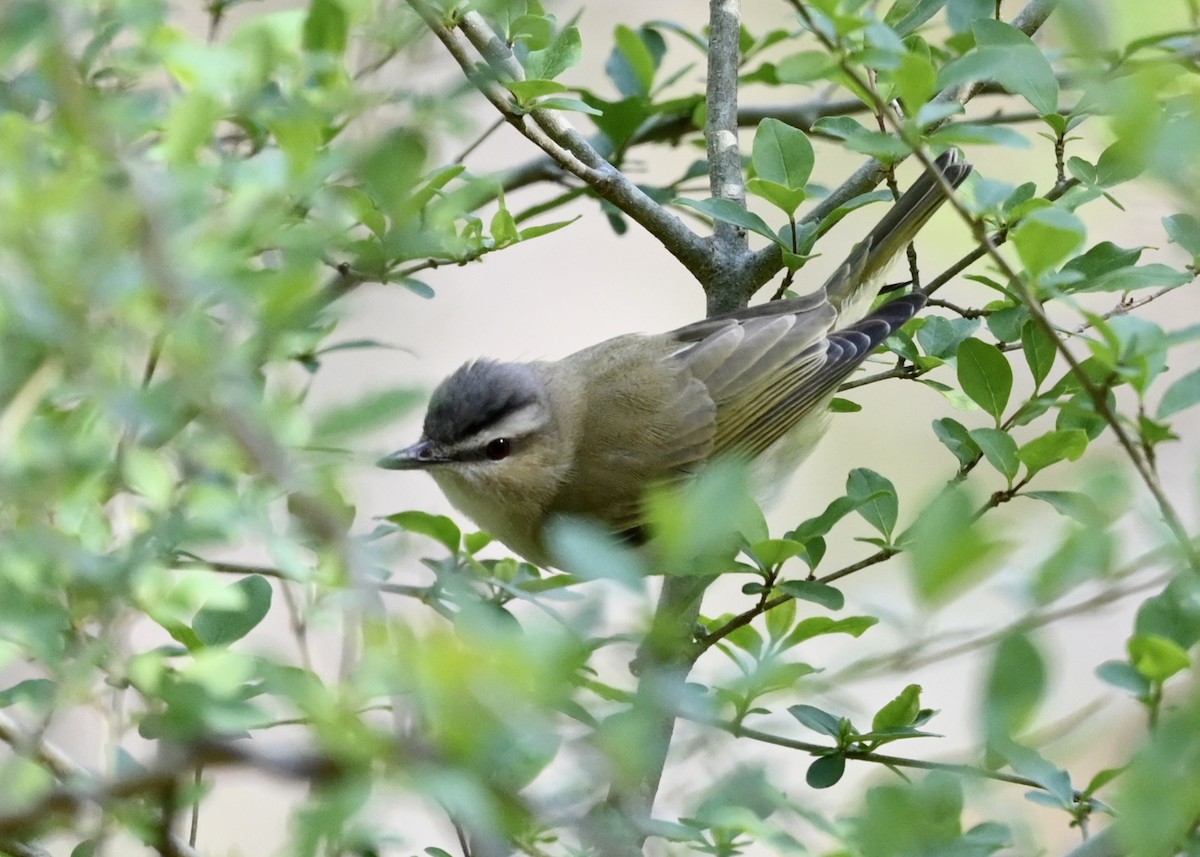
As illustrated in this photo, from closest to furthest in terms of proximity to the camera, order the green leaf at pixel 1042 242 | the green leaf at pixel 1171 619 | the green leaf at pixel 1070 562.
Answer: the green leaf at pixel 1070 562, the green leaf at pixel 1171 619, the green leaf at pixel 1042 242

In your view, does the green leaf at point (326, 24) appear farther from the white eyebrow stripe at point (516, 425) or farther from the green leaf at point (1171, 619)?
the white eyebrow stripe at point (516, 425)

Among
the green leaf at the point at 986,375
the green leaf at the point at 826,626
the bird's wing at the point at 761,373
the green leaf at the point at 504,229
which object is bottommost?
the bird's wing at the point at 761,373

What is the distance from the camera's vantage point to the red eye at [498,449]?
2238mm

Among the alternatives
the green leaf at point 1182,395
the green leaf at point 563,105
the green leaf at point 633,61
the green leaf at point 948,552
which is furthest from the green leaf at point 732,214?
the green leaf at point 948,552

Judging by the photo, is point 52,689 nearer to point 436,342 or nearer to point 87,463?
point 87,463

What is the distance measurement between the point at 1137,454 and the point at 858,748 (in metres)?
0.49

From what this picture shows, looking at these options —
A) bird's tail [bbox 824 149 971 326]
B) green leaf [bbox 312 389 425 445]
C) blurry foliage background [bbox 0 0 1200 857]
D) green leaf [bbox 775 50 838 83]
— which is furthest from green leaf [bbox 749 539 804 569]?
bird's tail [bbox 824 149 971 326]

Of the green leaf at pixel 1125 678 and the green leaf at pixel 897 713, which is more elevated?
the green leaf at pixel 1125 678

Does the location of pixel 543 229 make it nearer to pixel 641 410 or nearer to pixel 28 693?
pixel 28 693

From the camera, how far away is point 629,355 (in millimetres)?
2500

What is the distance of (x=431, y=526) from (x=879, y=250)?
1.19 metres

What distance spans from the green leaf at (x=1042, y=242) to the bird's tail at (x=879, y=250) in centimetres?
93

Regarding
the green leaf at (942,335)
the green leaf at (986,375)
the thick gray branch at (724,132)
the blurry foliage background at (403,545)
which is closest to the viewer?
the blurry foliage background at (403,545)

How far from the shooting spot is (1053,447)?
117 cm
